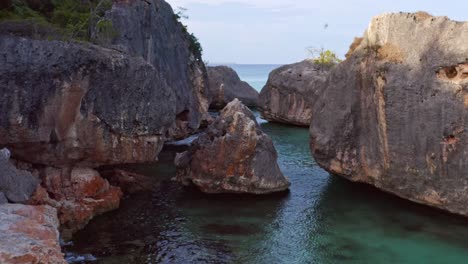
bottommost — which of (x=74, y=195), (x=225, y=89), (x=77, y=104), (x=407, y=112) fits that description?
(x=74, y=195)

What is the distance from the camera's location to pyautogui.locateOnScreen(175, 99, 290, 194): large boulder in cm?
1902

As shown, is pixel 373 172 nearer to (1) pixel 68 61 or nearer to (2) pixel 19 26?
(1) pixel 68 61

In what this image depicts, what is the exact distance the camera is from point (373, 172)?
18.5m

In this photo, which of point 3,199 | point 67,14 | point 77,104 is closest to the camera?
point 3,199

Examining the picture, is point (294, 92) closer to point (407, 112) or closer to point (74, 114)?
point (407, 112)

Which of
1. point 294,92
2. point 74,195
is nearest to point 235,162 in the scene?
point 74,195

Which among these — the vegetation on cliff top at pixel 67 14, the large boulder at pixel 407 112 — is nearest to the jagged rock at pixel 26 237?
the vegetation on cliff top at pixel 67 14

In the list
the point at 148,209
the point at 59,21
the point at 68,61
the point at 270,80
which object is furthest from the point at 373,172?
the point at 270,80

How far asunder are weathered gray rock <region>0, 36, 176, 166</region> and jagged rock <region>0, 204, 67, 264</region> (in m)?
3.66

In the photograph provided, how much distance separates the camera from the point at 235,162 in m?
19.0

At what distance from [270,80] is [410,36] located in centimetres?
2332

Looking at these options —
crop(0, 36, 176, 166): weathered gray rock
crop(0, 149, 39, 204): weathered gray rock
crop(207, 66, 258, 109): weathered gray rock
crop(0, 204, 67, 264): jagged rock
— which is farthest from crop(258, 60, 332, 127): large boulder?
crop(0, 204, 67, 264): jagged rock

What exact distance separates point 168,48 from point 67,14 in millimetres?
6986

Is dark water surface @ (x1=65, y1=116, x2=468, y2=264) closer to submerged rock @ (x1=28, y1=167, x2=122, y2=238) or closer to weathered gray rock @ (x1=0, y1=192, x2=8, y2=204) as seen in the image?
submerged rock @ (x1=28, y1=167, x2=122, y2=238)
